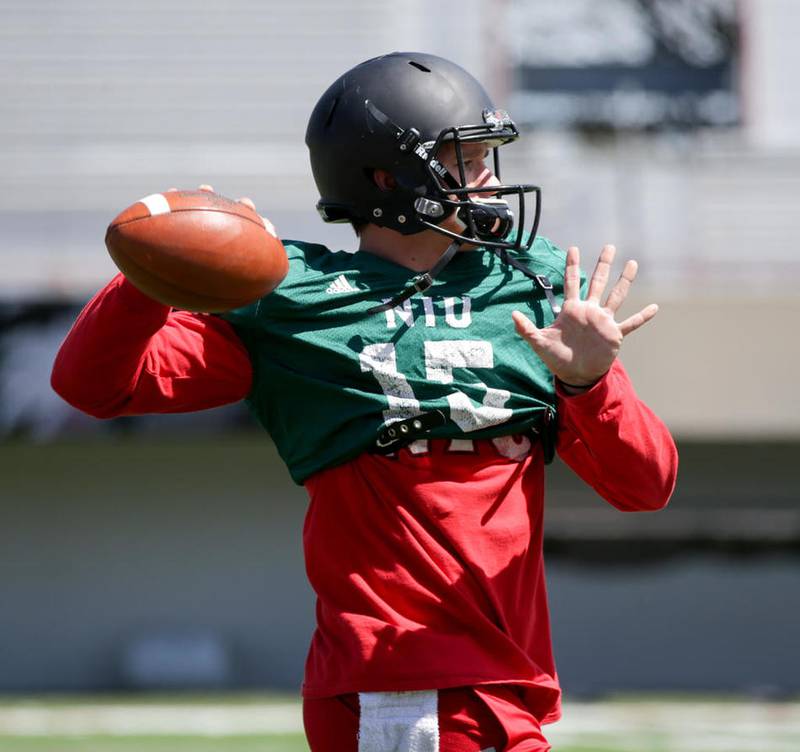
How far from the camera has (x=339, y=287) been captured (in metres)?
2.63

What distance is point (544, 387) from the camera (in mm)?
2617

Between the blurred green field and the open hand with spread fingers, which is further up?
the open hand with spread fingers

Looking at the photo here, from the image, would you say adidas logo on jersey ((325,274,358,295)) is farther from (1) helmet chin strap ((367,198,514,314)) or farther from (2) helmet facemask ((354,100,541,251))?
(2) helmet facemask ((354,100,541,251))

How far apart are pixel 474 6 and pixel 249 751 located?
5.69 m

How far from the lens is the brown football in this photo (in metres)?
2.42

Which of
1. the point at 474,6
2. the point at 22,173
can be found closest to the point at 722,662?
the point at 474,6

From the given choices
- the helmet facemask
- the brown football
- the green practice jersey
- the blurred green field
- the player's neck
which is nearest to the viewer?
the brown football

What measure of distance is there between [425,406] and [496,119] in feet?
1.90

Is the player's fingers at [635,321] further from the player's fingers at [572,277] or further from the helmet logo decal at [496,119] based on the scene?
the helmet logo decal at [496,119]

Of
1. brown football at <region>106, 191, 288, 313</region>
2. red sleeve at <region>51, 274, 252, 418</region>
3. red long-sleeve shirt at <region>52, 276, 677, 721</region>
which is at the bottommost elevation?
red long-sleeve shirt at <region>52, 276, 677, 721</region>

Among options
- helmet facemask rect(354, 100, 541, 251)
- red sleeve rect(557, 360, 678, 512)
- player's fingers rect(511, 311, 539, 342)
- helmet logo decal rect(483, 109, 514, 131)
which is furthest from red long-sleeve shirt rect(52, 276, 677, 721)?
helmet logo decal rect(483, 109, 514, 131)

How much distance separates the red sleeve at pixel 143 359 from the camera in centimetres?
247

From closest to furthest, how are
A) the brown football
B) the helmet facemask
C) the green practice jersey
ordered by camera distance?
1. the brown football
2. the green practice jersey
3. the helmet facemask

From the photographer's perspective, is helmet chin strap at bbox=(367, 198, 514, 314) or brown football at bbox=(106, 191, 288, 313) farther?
helmet chin strap at bbox=(367, 198, 514, 314)
